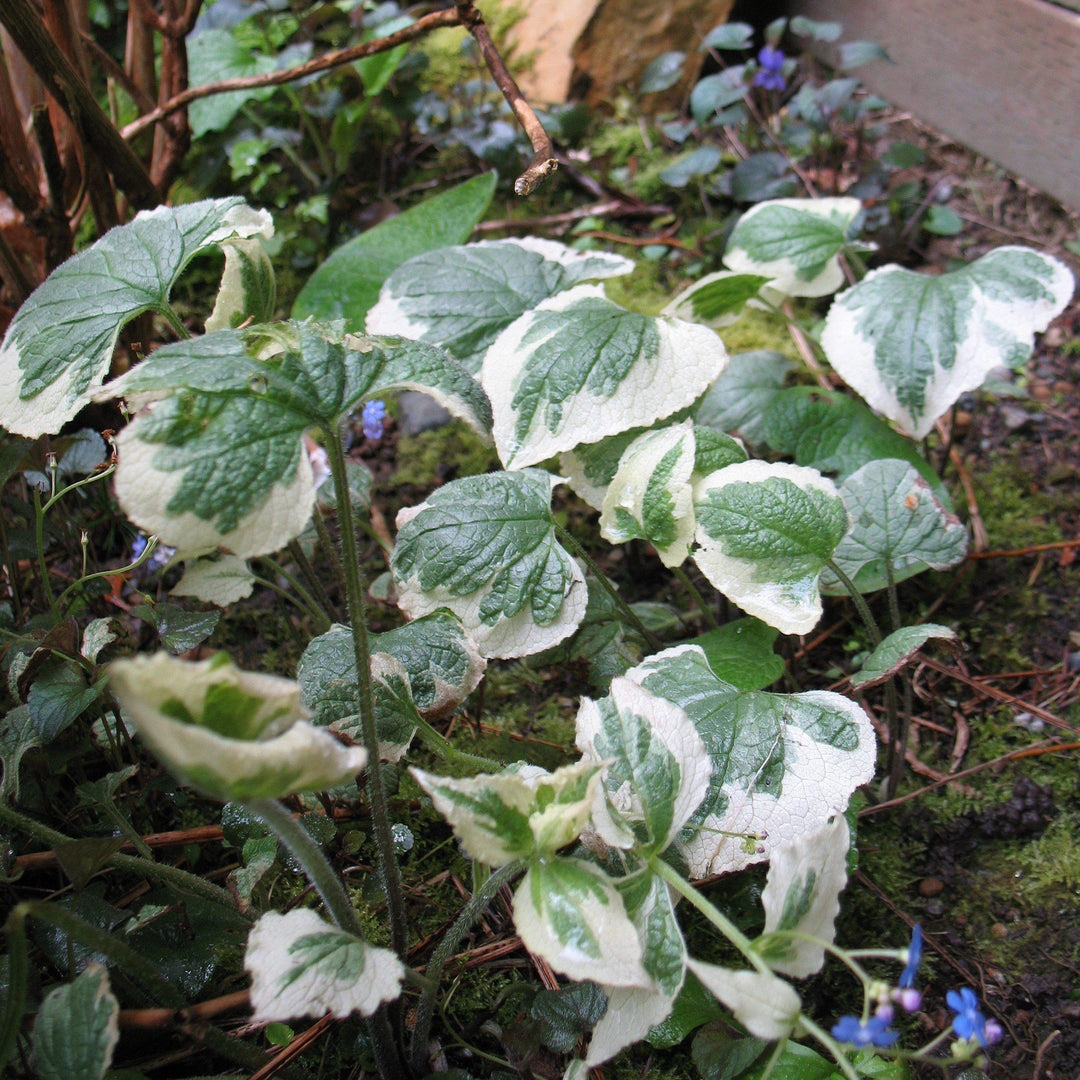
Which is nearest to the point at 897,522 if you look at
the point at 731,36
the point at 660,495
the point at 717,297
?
the point at 660,495

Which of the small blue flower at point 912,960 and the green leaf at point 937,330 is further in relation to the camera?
the green leaf at point 937,330

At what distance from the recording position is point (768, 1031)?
2.04 ft

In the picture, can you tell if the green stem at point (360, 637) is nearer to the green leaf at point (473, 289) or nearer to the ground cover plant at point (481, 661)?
the ground cover plant at point (481, 661)

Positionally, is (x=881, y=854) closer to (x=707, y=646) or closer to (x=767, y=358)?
(x=707, y=646)

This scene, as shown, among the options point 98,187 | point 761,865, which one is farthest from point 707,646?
point 98,187

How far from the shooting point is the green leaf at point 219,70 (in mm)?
2020

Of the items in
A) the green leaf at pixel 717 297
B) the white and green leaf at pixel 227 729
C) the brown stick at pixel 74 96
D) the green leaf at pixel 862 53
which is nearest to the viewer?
the white and green leaf at pixel 227 729

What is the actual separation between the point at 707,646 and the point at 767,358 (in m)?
0.67

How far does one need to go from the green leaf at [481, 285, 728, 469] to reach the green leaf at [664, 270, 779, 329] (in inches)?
7.9

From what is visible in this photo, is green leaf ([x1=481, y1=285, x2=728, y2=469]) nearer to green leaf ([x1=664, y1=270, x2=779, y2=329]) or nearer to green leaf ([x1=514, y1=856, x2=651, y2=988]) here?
green leaf ([x1=664, y1=270, x2=779, y2=329])

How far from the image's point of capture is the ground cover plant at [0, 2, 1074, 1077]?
0.66 metres

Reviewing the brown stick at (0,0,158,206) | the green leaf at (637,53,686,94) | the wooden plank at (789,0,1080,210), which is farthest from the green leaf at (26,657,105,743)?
the wooden plank at (789,0,1080,210)

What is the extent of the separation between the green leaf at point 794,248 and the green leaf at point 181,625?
99cm

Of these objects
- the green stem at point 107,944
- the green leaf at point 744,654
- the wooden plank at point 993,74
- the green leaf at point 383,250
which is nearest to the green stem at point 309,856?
the green stem at point 107,944
